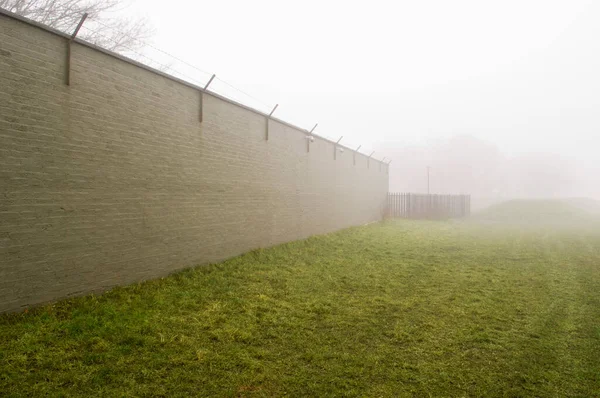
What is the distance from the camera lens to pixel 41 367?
9.31ft

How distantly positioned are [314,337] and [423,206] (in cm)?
1993

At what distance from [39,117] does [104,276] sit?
2048 millimetres

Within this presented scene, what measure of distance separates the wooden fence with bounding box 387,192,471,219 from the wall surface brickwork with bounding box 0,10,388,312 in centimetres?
1479

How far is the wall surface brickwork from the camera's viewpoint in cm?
369

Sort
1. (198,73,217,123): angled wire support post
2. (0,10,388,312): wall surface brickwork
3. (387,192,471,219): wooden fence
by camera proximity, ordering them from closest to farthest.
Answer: (0,10,388,312): wall surface brickwork < (198,73,217,123): angled wire support post < (387,192,471,219): wooden fence

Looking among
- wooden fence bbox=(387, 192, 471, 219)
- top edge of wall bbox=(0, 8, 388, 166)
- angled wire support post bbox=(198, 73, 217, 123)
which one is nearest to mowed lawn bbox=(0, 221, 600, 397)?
angled wire support post bbox=(198, 73, 217, 123)

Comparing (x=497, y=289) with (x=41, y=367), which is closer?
(x=41, y=367)

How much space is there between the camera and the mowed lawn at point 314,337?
9.03ft

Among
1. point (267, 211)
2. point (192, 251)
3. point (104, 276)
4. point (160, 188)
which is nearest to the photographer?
point (104, 276)

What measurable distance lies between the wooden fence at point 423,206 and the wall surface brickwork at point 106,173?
14.8m

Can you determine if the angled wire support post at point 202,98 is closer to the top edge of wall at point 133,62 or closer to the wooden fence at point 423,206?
the top edge of wall at point 133,62

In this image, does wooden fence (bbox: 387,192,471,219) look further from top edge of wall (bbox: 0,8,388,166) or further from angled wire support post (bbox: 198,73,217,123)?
angled wire support post (bbox: 198,73,217,123)

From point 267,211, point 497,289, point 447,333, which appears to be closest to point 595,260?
point 497,289

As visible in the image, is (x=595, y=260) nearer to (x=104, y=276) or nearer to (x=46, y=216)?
(x=104, y=276)
